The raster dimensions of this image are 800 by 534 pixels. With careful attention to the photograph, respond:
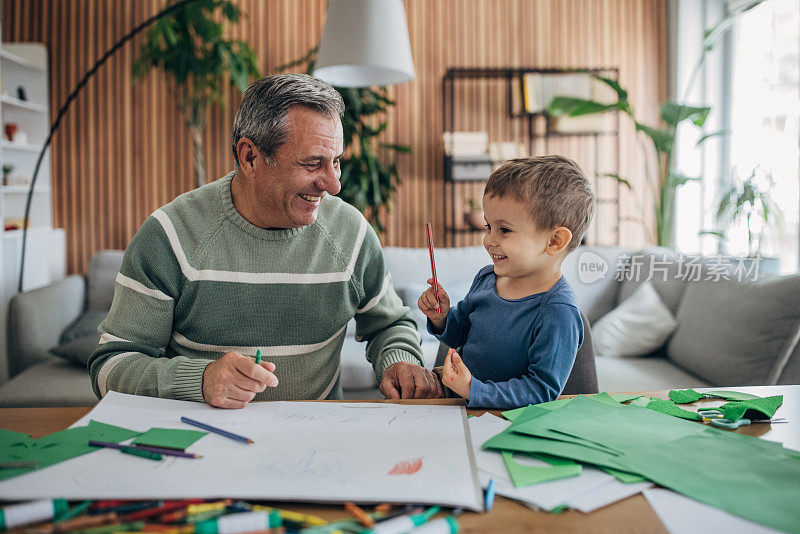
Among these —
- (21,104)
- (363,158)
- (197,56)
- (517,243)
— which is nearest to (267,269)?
(517,243)

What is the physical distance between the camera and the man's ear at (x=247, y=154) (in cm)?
126

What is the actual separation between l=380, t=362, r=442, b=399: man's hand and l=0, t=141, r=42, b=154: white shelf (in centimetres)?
331

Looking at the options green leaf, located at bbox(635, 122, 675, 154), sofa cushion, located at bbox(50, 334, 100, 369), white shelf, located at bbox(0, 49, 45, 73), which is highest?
white shelf, located at bbox(0, 49, 45, 73)

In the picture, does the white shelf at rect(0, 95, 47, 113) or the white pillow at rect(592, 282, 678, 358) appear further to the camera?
the white shelf at rect(0, 95, 47, 113)

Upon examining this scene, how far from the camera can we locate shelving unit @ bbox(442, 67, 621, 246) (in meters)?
4.26

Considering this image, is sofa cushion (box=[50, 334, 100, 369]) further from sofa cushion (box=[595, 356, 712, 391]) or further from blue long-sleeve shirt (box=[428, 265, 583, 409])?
sofa cushion (box=[595, 356, 712, 391])

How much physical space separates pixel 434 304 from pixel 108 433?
621 millimetres

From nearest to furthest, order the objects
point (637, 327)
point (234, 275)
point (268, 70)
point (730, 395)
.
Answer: point (730, 395), point (234, 275), point (637, 327), point (268, 70)

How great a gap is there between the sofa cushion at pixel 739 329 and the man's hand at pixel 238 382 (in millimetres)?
1719

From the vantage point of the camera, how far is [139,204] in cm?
424

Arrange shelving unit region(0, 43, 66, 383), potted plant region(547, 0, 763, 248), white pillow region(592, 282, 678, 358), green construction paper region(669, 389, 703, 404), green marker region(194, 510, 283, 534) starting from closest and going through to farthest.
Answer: green marker region(194, 510, 283, 534) → green construction paper region(669, 389, 703, 404) → white pillow region(592, 282, 678, 358) → potted plant region(547, 0, 763, 248) → shelving unit region(0, 43, 66, 383)

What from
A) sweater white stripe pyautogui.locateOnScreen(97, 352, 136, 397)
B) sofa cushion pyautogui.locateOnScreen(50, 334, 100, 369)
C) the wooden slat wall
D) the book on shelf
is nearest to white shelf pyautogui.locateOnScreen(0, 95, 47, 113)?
the wooden slat wall

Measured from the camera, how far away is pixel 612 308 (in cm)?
321

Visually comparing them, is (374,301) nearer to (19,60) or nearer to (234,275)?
(234,275)
